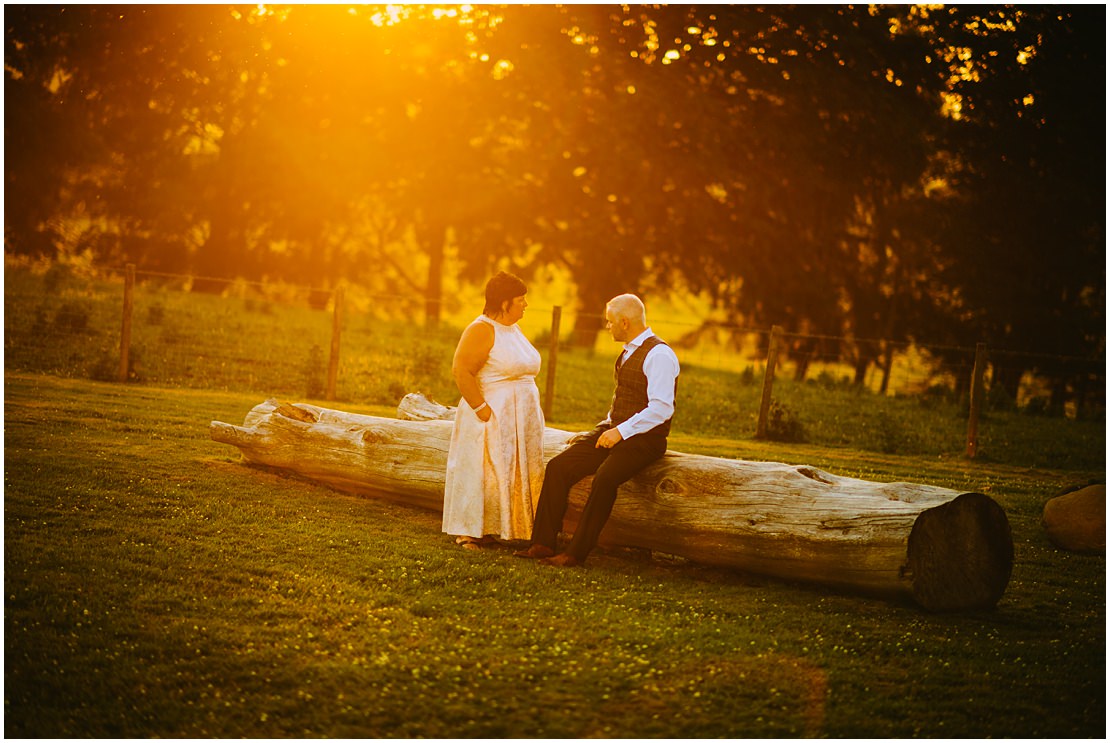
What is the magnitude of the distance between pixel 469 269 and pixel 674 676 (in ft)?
92.6

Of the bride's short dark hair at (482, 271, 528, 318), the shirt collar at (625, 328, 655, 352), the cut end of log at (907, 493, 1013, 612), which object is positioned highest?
the bride's short dark hair at (482, 271, 528, 318)

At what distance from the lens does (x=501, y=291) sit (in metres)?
8.14

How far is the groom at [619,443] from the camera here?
25.1ft

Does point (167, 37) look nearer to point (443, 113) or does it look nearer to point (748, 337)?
point (443, 113)

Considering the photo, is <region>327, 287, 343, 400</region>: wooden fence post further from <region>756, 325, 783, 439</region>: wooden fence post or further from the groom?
the groom

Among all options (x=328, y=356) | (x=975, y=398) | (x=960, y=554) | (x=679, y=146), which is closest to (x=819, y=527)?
(x=960, y=554)

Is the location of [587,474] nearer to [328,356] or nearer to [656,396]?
[656,396]

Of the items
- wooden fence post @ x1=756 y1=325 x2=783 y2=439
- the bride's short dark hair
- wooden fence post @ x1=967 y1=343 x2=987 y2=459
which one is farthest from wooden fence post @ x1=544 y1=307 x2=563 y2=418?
the bride's short dark hair

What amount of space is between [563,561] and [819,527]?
187cm

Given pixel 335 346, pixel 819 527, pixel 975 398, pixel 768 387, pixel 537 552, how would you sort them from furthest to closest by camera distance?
pixel 335 346 → pixel 768 387 → pixel 975 398 → pixel 537 552 → pixel 819 527

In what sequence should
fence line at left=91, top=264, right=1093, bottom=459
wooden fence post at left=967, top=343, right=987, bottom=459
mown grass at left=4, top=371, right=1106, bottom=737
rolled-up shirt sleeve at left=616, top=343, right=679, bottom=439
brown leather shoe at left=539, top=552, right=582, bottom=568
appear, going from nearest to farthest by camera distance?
mown grass at left=4, top=371, right=1106, bottom=737 < rolled-up shirt sleeve at left=616, top=343, right=679, bottom=439 < brown leather shoe at left=539, top=552, right=582, bottom=568 < wooden fence post at left=967, top=343, right=987, bottom=459 < fence line at left=91, top=264, right=1093, bottom=459

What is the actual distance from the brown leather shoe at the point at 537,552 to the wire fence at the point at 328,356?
8.68 metres

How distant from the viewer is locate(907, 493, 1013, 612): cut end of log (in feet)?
22.6

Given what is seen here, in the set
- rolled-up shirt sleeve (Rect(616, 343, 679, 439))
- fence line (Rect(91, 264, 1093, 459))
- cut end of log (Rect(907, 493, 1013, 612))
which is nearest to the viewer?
cut end of log (Rect(907, 493, 1013, 612))
